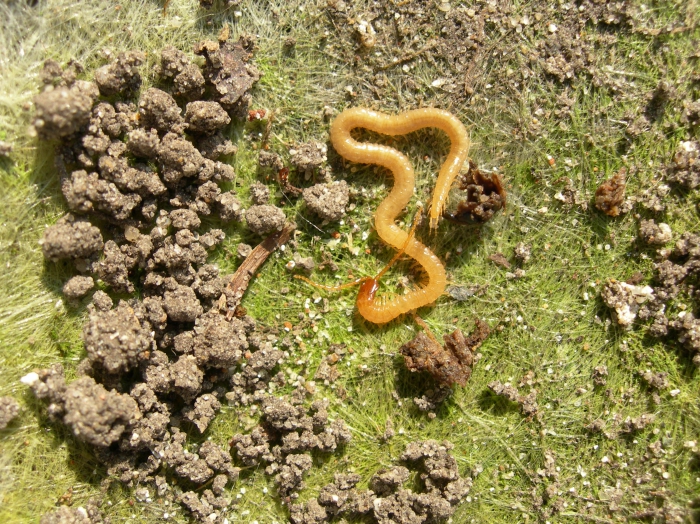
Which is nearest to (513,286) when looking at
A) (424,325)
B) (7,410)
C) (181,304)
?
(424,325)

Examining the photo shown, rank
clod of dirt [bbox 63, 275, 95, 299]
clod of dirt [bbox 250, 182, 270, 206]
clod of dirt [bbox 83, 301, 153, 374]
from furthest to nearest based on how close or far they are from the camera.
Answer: clod of dirt [bbox 250, 182, 270, 206]
clod of dirt [bbox 63, 275, 95, 299]
clod of dirt [bbox 83, 301, 153, 374]

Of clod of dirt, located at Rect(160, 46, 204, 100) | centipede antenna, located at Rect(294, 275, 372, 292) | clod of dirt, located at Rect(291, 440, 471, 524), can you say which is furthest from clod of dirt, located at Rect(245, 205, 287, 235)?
clod of dirt, located at Rect(291, 440, 471, 524)

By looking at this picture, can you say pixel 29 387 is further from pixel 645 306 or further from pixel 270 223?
pixel 645 306

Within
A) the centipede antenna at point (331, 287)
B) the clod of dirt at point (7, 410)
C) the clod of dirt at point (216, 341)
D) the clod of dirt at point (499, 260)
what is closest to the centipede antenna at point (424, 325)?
the centipede antenna at point (331, 287)

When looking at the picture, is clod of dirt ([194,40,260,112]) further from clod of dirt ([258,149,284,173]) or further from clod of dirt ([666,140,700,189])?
clod of dirt ([666,140,700,189])

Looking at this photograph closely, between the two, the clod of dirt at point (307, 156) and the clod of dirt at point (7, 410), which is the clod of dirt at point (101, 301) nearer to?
the clod of dirt at point (7, 410)

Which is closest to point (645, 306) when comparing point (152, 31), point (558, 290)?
point (558, 290)

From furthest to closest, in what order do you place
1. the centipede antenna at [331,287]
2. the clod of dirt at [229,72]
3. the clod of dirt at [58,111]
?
the centipede antenna at [331,287], the clod of dirt at [229,72], the clod of dirt at [58,111]
